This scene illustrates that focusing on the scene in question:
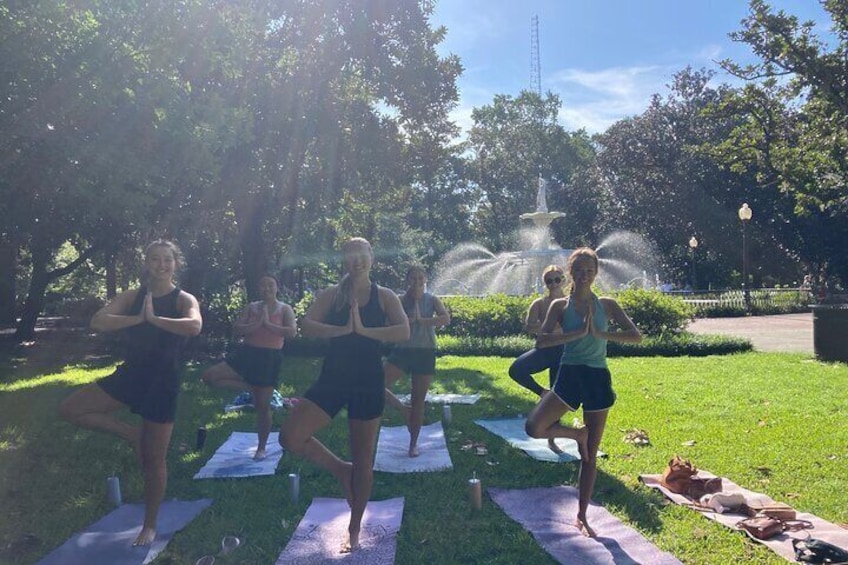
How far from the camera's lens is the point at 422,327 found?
258 inches

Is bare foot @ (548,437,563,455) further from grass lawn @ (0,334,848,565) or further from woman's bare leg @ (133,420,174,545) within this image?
woman's bare leg @ (133,420,174,545)

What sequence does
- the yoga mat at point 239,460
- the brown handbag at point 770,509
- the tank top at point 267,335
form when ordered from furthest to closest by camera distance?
the tank top at point 267,335, the yoga mat at point 239,460, the brown handbag at point 770,509

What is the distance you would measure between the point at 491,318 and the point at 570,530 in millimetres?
12230

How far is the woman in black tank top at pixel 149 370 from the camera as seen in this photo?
4.18 meters

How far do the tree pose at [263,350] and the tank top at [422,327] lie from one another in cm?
113

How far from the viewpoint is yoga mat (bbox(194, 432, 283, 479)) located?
6114 mm

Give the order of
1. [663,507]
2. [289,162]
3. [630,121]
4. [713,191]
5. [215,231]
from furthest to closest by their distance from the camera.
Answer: [630,121]
[713,191]
[215,231]
[289,162]
[663,507]

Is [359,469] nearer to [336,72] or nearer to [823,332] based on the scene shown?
[823,332]

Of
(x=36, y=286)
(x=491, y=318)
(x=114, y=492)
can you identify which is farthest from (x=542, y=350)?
(x=36, y=286)

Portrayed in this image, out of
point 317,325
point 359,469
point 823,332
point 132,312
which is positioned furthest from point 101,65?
point 823,332

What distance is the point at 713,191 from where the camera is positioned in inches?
1602

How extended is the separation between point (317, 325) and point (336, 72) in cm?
1460

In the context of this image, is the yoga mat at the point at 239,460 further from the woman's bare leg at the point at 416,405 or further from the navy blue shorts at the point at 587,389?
the navy blue shorts at the point at 587,389

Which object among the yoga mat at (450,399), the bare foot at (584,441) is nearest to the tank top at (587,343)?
the bare foot at (584,441)
